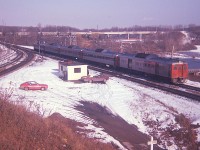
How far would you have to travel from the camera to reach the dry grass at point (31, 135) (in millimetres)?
12961

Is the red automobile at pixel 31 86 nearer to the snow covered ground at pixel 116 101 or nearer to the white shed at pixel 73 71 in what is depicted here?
the snow covered ground at pixel 116 101

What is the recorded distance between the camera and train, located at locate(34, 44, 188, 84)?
35.3m

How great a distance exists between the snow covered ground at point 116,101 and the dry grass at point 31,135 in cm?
353

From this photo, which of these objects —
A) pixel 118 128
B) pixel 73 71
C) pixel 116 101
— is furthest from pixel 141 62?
pixel 118 128

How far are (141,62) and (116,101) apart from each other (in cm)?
1294

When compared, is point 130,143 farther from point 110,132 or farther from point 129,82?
point 129,82

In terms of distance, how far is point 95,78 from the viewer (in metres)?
40.4

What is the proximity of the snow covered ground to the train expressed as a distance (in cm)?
325

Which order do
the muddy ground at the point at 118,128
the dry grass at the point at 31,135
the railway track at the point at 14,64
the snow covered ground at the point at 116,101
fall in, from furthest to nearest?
the railway track at the point at 14,64
the snow covered ground at the point at 116,101
the muddy ground at the point at 118,128
the dry grass at the point at 31,135

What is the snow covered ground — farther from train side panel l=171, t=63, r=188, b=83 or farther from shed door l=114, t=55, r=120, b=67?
shed door l=114, t=55, r=120, b=67

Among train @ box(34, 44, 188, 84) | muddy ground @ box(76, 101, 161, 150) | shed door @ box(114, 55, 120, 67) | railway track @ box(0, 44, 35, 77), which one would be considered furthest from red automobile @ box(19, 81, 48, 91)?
shed door @ box(114, 55, 120, 67)

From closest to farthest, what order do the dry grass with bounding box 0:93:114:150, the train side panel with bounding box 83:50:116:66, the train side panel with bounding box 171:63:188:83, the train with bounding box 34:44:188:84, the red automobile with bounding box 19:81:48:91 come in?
the dry grass with bounding box 0:93:114:150 → the train side panel with bounding box 171:63:188:83 → the red automobile with bounding box 19:81:48:91 → the train with bounding box 34:44:188:84 → the train side panel with bounding box 83:50:116:66

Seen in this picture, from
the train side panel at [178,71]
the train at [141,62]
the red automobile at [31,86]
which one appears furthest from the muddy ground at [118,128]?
the train at [141,62]

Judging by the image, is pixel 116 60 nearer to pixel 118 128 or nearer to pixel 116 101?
pixel 116 101
